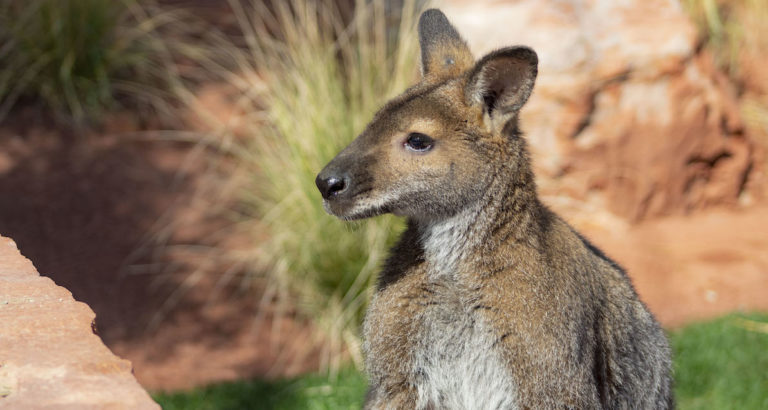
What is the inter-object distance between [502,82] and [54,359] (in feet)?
5.99

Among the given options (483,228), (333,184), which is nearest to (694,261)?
(483,228)

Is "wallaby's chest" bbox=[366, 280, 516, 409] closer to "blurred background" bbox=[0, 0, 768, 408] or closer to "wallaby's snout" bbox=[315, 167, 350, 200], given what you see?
"wallaby's snout" bbox=[315, 167, 350, 200]

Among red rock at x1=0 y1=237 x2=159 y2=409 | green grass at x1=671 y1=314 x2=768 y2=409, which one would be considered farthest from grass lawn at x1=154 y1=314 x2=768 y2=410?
red rock at x1=0 y1=237 x2=159 y2=409

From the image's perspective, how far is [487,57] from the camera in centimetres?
326

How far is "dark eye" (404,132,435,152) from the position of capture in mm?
3322

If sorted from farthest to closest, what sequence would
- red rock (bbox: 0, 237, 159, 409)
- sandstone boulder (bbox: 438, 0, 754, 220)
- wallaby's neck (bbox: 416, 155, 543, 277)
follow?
sandstone boulder (bbox: 438, 0, 754, 220) < wallaby's neck (bbox: 416, 155, 543, 277) < red rock (bbox: 0, 237, 159, 409)

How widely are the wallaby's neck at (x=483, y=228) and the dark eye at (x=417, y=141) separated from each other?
0.91ft

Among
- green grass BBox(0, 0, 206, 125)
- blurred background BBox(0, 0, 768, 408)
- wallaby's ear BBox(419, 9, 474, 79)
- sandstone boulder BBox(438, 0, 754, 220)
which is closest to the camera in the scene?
wallaby's ear BBox(419, 9, 474, 79)

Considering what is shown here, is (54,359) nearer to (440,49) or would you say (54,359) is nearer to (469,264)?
(469,264)

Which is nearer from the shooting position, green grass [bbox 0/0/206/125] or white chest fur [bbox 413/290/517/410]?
white chest fur [bbox 413/290/517/410]

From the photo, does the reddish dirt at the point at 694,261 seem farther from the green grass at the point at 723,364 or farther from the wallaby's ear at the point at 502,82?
the wallaby's ear at the point at 502,82

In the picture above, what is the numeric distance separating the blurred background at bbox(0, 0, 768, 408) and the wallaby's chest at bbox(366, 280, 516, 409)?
101 inches

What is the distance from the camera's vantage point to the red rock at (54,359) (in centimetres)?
226

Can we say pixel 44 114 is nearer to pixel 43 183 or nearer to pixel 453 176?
pixel 43 183
